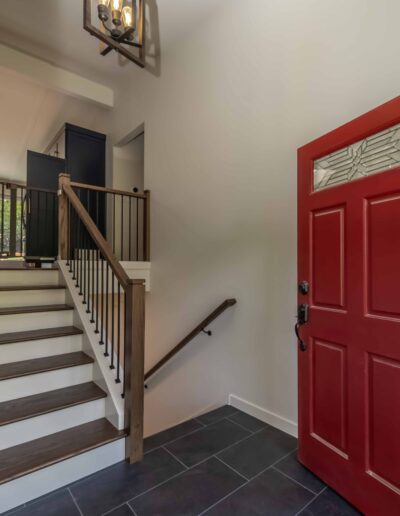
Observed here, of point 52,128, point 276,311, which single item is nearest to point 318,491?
point 276,311

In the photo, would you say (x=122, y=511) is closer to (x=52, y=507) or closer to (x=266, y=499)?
(x=52, y=507)

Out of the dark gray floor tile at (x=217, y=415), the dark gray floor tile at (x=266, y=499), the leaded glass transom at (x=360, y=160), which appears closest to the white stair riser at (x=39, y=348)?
the dark gray floor tile at (x=217, y=415)

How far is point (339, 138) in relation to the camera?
5.37 ft

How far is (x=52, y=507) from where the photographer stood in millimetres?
1481

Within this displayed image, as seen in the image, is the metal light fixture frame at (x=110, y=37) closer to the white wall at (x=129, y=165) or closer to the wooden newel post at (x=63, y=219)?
the wooden newel post at (x=63, y=219)

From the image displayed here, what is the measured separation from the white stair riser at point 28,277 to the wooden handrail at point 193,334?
1.46 m

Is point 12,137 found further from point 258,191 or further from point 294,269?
point 294,269

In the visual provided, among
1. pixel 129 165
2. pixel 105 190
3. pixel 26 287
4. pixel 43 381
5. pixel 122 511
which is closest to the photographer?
pixel 122 511

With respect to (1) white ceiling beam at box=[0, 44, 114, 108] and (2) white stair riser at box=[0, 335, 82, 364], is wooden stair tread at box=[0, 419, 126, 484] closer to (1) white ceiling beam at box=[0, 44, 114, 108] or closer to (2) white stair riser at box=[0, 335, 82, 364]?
(2) white stair riser at box=[0, 335, 82, 364]

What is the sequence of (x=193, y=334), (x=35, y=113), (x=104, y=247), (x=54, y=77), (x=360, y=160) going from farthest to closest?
(x=35, y=113) → (x=54, y=77) → (x=193, y=334) → (x=104, y=247) → (x=360, y=160)

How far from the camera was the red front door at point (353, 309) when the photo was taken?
1391mm

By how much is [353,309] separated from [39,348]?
2241mm

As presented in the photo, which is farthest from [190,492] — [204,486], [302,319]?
[302,319]

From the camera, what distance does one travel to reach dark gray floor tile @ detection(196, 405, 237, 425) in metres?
2.35
